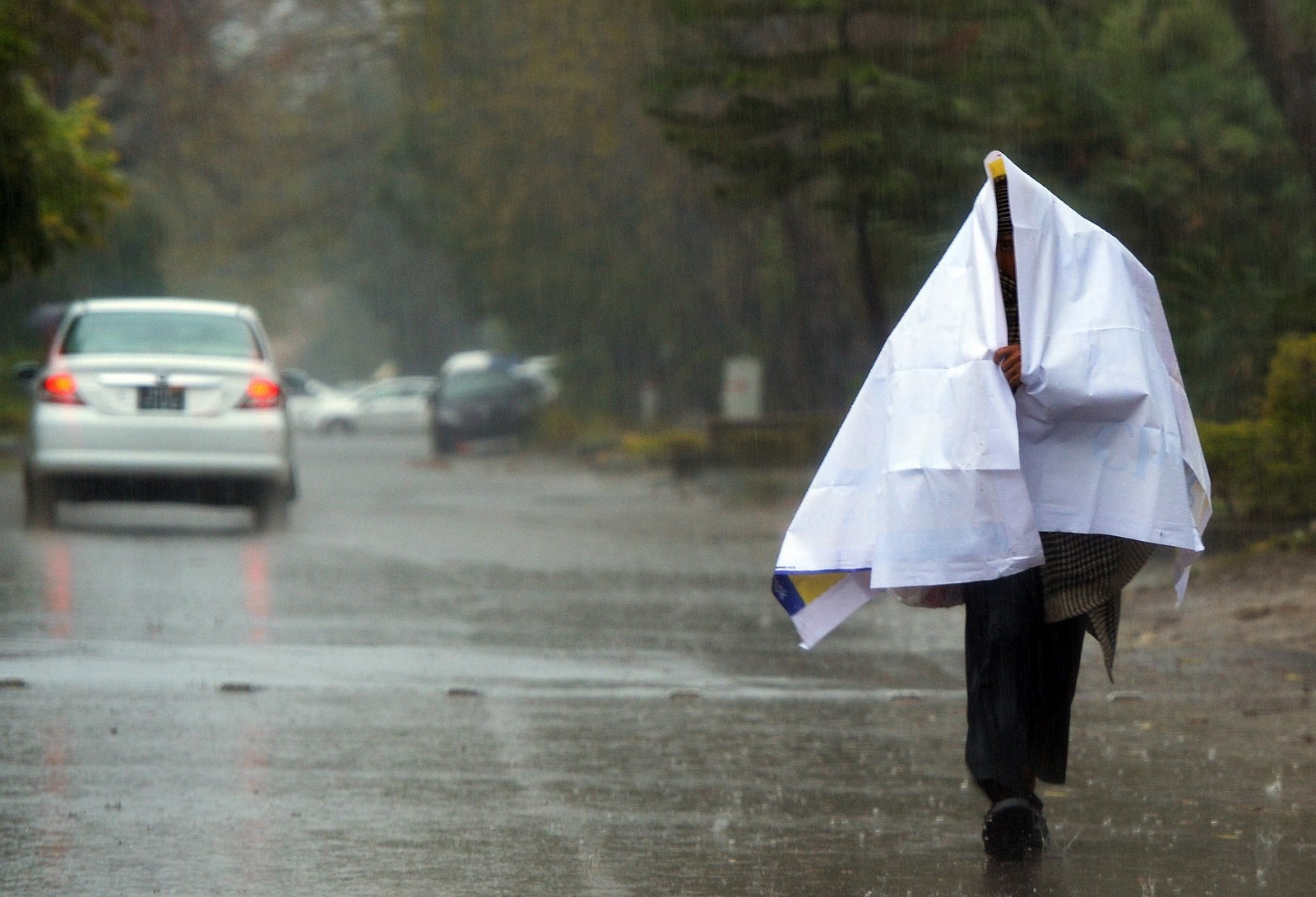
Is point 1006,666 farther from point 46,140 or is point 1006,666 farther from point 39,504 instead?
point 46,140

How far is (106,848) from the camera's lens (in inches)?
212

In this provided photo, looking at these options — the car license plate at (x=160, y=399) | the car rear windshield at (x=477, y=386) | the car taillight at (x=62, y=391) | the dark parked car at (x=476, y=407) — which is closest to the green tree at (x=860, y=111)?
the car license plate at (x=160, y=399)

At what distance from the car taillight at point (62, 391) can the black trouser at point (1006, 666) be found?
10657 mm

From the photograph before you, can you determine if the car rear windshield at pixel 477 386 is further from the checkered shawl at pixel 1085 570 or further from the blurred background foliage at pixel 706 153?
the checkered shawl at pixel 1085 570

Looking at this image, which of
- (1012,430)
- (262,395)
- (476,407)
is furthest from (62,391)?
(476,407)

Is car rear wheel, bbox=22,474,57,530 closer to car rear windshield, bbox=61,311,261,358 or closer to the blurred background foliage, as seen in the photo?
car rear windshield, bbox=61,311,261,358

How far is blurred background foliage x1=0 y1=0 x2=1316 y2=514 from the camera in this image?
17891 millimetres

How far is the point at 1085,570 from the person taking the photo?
553 centimetres

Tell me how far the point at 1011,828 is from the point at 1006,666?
400 millimetres

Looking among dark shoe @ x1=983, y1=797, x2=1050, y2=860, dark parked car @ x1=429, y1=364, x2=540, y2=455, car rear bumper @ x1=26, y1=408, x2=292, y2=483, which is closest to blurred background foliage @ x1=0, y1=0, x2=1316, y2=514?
dark parked car @ x1=429, y1=364, x2=540, y2=455

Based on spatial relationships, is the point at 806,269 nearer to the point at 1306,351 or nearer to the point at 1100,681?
the point at 1306,351

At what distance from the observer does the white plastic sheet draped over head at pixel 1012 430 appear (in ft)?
17.4

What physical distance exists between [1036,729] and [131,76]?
3540 cm

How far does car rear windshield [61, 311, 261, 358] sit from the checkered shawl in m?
10.9
